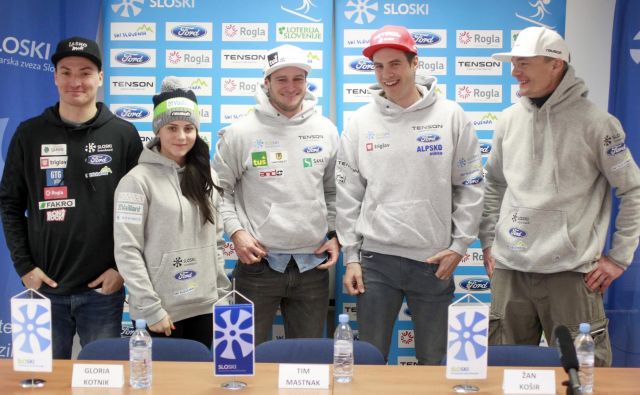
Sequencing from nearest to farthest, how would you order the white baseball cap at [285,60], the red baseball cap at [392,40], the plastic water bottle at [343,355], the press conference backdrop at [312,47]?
the plastic water bottle at [343,355]
the red baseball cap at [392,40]
the white baseball cap at [285,60]
the press conference backdrop at [312,47]

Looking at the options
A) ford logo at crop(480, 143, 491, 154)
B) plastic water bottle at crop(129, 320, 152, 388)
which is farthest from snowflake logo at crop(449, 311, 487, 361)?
ford logo at crop(480, 143, 491, 154)

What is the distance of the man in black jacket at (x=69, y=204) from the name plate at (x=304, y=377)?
118cm

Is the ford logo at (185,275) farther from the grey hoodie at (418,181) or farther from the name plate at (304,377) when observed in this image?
the name plate at (304,377)

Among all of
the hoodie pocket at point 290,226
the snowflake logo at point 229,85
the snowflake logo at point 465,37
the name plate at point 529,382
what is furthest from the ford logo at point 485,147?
the name plate at point 529,382

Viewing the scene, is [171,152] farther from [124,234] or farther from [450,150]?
[450,150]

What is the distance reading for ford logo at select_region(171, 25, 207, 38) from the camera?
13.3 ft

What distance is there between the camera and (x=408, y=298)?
3.29m

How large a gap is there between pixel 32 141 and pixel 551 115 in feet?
7.30

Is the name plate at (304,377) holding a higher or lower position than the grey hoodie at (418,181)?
lower

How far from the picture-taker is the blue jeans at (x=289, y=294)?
3391 millimetres

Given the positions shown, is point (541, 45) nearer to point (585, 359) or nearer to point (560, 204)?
point (560, 204)

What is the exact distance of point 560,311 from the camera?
300 cm

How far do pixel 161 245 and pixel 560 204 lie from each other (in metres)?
1.68

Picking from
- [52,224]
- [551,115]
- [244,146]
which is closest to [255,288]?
[244,146]
